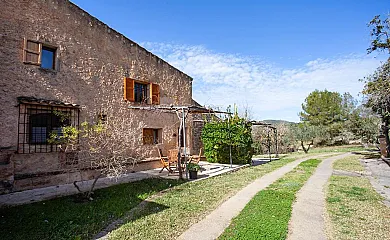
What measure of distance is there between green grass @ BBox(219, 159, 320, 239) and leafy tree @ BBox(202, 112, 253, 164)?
5821 mm

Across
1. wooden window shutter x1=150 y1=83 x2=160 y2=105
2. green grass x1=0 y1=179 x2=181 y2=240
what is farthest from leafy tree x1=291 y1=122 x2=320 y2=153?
green grass x1=0 y1=179 x2=181 y2=240

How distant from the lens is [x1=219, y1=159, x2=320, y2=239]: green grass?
3791mm

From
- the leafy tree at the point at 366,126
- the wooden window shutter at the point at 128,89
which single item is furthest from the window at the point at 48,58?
the leafy tree at the point at 366,126

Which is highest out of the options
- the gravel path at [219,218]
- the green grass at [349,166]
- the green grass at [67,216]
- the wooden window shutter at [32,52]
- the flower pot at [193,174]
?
the wooden window shutter at [32,52]

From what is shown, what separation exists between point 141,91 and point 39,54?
15.1 feet

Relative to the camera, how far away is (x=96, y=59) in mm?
9234

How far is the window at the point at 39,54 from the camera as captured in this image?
23.9 ft

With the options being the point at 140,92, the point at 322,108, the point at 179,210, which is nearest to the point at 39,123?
the point at 140,92

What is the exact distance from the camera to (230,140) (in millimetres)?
12680

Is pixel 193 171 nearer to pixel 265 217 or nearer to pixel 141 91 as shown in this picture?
pixel 265 217

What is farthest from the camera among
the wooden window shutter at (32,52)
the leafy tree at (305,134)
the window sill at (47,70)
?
the leafy tree at (305,134)

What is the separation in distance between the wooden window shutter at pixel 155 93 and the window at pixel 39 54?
450cm

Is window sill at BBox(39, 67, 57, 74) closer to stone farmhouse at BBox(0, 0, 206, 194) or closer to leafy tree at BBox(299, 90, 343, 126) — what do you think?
stone farmhouse at BBox(0, 0, 206, 194)

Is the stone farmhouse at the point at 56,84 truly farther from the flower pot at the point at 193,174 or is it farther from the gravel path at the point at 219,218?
the gravel path at the point at 219,218
